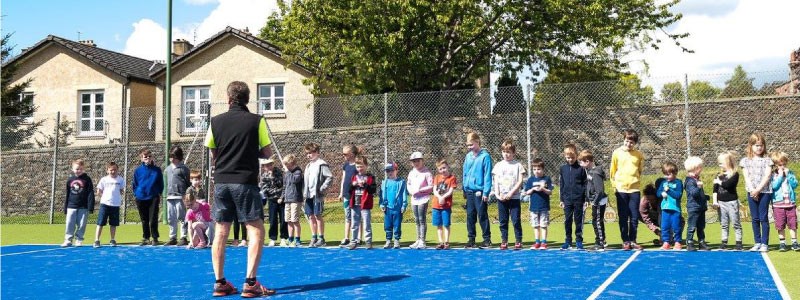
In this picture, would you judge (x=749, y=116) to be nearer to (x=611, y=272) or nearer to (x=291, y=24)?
(x=611, y=272)

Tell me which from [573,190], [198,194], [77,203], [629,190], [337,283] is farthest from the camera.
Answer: [77,203]

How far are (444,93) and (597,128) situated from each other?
4136mm

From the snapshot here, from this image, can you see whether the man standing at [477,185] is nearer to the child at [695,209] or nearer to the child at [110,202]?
the child at [695,209]

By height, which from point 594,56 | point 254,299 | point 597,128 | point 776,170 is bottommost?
point 254,299

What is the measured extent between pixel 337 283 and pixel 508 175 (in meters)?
4.57

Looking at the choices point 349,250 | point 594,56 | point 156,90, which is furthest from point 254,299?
point 156,90

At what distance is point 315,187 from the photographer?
12227 millimetres

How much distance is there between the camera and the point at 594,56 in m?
26.2

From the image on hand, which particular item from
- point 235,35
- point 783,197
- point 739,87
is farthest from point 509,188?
point 235,35

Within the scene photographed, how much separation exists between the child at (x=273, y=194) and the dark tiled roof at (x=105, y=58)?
24.7m

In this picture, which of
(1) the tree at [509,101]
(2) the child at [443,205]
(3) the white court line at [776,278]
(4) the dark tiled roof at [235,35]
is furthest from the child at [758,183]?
(4) the dark tiled roof at [235,35]

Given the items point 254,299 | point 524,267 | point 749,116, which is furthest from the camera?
point 749,116

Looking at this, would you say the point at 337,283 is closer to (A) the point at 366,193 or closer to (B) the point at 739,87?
(A) the point at 366,193

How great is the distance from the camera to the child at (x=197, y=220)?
480 inches
